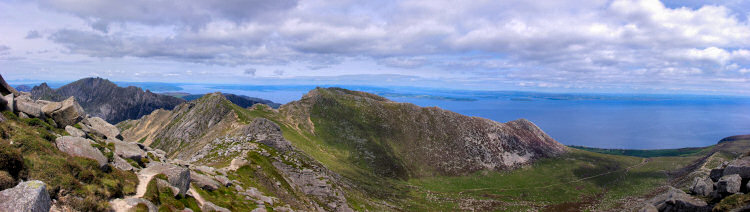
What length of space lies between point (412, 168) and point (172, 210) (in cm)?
10026

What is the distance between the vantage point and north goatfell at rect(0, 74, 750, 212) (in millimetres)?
19062

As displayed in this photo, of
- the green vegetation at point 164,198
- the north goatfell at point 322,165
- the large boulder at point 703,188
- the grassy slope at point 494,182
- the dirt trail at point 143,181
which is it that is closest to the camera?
the north goatfell at point 322,165

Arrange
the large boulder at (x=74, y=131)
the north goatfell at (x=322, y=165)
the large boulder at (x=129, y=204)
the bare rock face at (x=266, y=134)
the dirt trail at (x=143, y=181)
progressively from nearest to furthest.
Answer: the large boulder at (x=129, y=204) → the north goatfell at (x=322, y=165) → the dirt trail at (x=143, y=181) → the large boulder at (x=74, y=131) → the bare rock face at (x=266, y=134)

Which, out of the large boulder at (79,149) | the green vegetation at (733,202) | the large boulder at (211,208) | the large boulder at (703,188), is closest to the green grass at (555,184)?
the large boulder at (703,188)

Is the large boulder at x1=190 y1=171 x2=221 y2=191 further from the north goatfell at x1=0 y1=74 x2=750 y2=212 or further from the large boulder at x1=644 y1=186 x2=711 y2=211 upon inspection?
the large boulder at x1=644 y1=186 x2=711 y2=211

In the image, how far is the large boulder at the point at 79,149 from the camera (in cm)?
2061

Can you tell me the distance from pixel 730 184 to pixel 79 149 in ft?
172

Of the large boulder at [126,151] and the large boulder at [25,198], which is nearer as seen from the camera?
the large boulder at [25,198]

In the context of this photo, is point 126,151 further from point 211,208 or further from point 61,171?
point 61,171

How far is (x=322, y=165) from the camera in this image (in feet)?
241

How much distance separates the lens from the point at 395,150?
405ft

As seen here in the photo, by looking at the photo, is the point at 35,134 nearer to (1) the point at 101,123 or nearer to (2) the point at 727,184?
(1) the point at 101,123

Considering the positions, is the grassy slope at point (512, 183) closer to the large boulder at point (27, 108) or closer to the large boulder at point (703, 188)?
the large boulder at point (703, 188)

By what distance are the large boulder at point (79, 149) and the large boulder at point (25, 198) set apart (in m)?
6.80
